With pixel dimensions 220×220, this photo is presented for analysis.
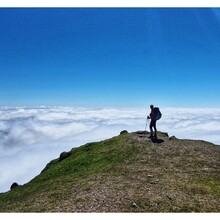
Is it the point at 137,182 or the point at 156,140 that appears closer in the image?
the point at 137,182

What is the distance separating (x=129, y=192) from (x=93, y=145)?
27.2 metres

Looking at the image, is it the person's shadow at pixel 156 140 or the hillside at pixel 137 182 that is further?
the person's shadow at pixel 156 140

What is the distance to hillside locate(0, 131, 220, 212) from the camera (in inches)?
854

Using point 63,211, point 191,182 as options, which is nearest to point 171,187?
point 191,182

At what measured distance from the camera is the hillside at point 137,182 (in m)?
21.7

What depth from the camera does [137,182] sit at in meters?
26.5

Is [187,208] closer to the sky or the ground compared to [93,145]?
closer to the ground

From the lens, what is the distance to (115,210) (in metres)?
20.4

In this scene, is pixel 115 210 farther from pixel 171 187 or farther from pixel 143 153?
pixel 143 153

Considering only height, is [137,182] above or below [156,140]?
below

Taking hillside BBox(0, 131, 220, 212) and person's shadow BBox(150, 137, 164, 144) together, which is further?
person's shadow BBox(150, 137, 164, 144)

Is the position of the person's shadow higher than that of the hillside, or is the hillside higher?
the person's shadow
